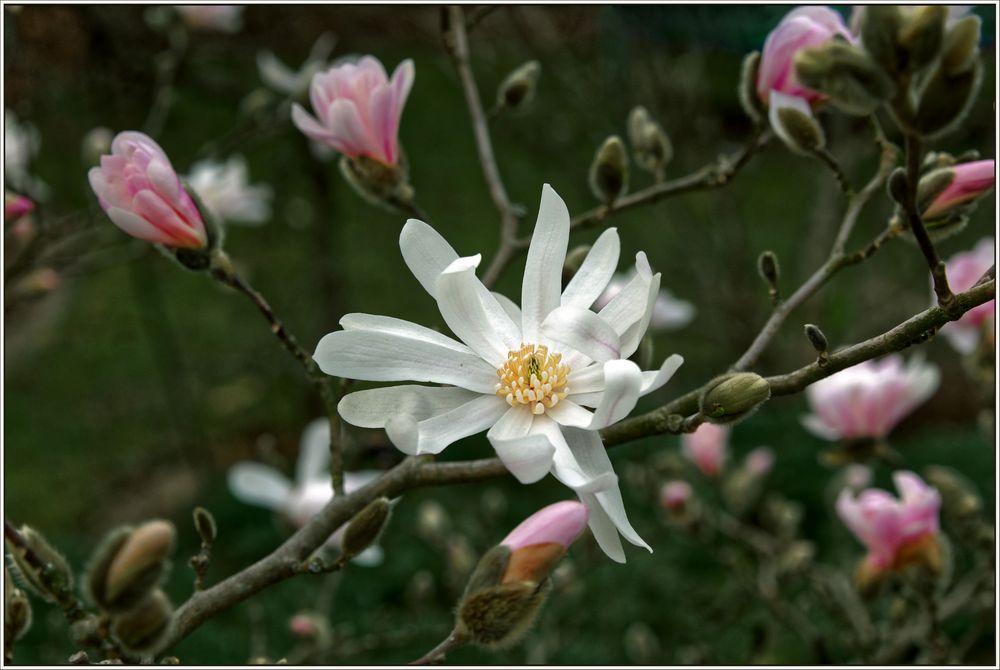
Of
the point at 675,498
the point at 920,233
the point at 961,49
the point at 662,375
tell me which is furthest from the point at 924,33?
the point at 675,498

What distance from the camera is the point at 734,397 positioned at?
66 centimetres

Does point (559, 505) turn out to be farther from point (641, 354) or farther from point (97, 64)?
point (97, 64)

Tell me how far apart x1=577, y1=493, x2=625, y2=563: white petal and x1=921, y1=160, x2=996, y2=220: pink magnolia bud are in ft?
1.32

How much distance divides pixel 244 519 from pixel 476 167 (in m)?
4.15

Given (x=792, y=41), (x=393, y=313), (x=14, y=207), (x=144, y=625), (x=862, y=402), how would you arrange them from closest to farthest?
(x=144, y=625) < (x=792, y=41) < (x=14, y=207) < (x=862, y=402) < (x=393, y=313)

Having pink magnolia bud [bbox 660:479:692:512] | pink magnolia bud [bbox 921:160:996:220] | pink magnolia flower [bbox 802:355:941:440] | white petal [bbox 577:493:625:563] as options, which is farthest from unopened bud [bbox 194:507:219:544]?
pink magnolia bud [bbox 660:479:692:512]

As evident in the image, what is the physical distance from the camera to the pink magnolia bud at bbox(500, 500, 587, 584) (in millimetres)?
697

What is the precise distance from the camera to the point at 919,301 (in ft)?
12.5

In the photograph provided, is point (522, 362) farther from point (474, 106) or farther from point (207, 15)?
point (207, 15)

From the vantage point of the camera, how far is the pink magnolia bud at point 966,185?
795 millimetres

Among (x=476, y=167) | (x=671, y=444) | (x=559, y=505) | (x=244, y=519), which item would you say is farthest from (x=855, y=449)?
(x=476, y=167)

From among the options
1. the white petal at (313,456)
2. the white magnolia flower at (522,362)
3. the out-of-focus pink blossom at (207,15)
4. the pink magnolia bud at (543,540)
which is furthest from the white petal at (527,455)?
the out-of-focus pink blossom at (207,15)

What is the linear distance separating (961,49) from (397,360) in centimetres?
42

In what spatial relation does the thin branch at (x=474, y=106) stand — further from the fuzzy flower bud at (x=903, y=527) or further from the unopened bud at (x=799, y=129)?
the fuzzy flower bud at (x=903, y=527)
